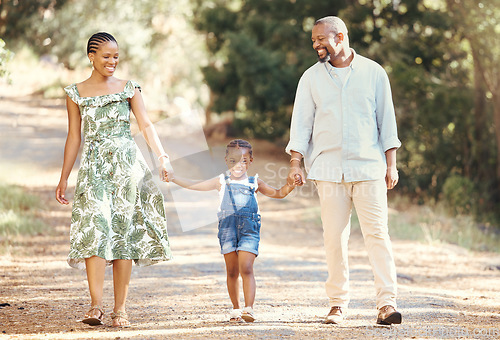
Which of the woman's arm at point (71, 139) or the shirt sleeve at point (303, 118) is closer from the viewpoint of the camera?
the woman's arm at point (71, 139)

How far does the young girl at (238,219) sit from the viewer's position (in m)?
4.65

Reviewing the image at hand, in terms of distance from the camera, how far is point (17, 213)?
1057 centimetres

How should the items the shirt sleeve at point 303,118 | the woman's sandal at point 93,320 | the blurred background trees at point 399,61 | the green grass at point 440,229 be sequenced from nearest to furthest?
the woman's sandal at point 93,320
the shirt sleeve at point 303,118
the green grass at point 440,229
the blurred background trees at point 399,61

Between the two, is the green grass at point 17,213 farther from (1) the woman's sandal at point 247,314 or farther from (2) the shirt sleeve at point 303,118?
(2) the shirt sleeve at point 303,118

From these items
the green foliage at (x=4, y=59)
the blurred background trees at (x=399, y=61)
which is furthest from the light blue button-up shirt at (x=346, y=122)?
the blurred background trees at (x=399, y=61)

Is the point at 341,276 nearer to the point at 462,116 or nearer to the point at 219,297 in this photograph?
the point at 219,297

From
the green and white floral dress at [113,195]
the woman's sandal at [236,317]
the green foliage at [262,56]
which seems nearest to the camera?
the green and white floral dress at [113,195]

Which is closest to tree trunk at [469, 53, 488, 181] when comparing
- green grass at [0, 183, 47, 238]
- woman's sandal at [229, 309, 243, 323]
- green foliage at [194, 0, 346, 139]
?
green foliage at [194, 0, 346, 139]

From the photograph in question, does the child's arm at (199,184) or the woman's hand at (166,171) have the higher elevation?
the woman's hand at (166,171)

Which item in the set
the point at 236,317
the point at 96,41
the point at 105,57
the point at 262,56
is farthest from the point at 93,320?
the point at 262,56

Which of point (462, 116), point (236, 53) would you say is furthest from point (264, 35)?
point (462, 116)

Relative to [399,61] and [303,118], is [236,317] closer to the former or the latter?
[303,118]

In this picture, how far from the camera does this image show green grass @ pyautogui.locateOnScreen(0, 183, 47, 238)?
380 inches

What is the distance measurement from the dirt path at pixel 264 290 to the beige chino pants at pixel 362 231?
0.26 meters
